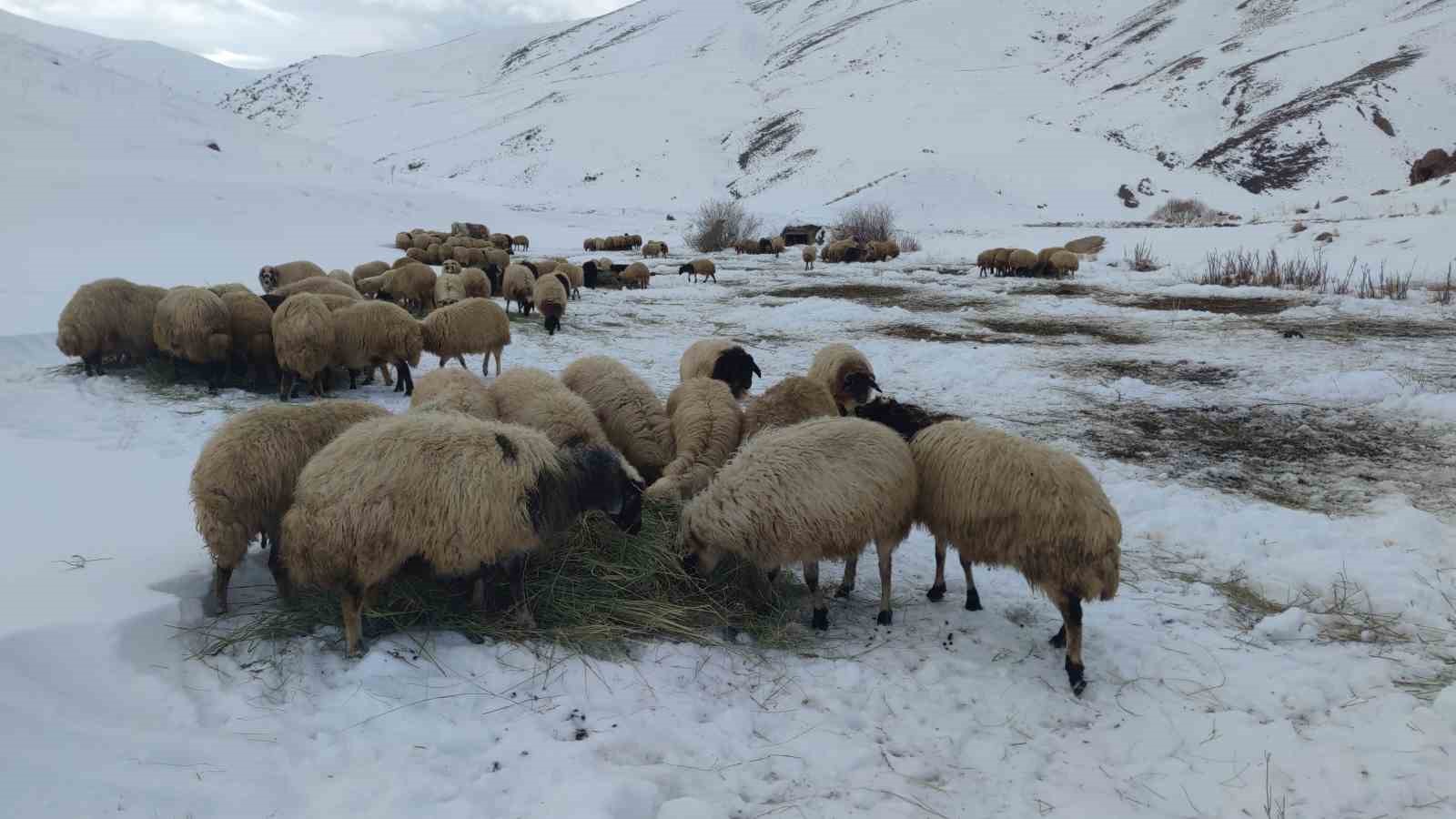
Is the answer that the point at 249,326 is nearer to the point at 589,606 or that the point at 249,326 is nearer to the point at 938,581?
the point at 589,606

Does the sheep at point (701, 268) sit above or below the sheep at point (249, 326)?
above

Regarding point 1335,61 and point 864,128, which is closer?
point 1335,61

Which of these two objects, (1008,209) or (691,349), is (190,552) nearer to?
(691,349)

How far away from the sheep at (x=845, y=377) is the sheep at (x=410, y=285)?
399 inches

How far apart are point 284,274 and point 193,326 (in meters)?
6.76

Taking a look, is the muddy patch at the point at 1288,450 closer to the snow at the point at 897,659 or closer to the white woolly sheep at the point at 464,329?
the snow at the point at 897,659

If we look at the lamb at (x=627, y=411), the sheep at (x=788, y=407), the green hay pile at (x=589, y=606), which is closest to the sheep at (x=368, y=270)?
the lamb at (x=627, y=411)

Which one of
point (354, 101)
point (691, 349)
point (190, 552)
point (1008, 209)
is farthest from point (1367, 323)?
point (354, 101)

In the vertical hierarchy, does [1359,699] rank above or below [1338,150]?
below

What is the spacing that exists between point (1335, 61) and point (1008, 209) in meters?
34.3

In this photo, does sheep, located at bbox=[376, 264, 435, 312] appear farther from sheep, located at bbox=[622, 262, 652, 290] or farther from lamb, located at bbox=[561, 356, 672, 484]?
lamb, located at bbox=[561, 356, 672, 484]

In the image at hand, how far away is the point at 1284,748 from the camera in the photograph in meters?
3.55

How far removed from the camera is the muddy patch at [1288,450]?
6.33m

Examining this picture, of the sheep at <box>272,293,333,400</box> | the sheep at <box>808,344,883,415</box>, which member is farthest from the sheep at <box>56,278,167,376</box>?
the sheep at <box>808,344,883,415</box>
